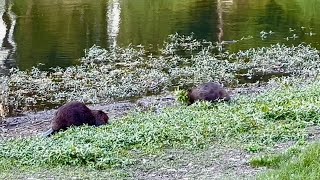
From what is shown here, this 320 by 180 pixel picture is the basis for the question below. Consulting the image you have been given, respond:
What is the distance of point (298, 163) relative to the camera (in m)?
8.27

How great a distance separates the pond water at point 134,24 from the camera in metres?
33.8

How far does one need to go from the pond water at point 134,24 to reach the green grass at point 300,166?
20.9 meters

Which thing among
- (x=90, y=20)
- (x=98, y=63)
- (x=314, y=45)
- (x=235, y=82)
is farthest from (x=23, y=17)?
(x=235, y=82)

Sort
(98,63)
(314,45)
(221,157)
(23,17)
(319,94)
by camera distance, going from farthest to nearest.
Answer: (23,17) < (314,45) < (98,63) < (319,94) < (221,157)

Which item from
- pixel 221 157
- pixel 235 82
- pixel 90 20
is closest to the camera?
pixel 221 157

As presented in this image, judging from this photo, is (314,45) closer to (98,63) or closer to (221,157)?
(98,63)

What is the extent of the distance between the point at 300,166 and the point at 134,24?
35.5 m

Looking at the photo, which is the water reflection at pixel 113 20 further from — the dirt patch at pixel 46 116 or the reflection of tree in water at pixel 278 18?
the dirt patch at pixel 46 116

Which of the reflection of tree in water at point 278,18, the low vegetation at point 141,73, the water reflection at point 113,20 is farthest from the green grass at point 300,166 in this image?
the reflection of tree in water at point 278,18

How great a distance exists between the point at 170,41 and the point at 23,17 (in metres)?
17.8

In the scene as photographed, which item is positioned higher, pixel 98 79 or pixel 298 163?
pixel 298 163

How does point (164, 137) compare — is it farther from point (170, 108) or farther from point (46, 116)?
point (46, 116)

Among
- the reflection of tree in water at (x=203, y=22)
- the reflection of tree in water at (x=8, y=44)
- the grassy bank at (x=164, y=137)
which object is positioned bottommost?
the reflection of tree in water at (x=8, y=44)


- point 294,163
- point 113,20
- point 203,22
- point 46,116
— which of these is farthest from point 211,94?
point 113,20
